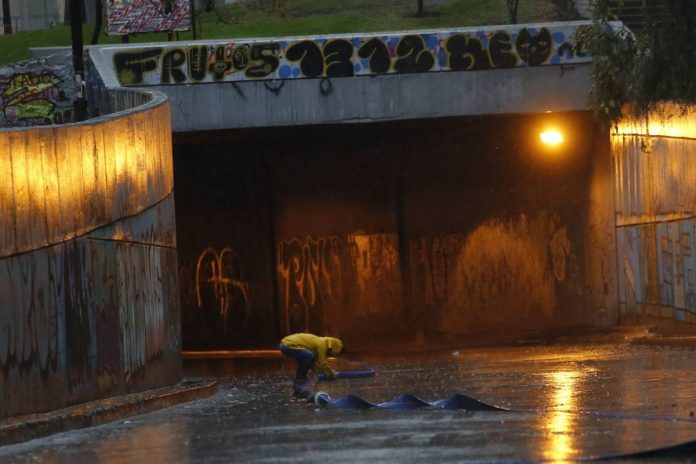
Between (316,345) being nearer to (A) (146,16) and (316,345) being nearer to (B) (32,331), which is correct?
(B) (32,331)

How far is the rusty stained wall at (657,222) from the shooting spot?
2225cm

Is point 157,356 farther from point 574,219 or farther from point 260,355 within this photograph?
point 574,219

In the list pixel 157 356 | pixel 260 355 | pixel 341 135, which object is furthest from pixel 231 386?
pixel 341 135

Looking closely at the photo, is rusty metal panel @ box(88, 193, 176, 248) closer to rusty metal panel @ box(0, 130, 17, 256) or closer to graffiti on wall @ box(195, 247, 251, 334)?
rusty metal panel @ box(0, 130, 17, 256)

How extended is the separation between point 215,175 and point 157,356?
560 inches

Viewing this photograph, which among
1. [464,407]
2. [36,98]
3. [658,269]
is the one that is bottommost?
[464,407]

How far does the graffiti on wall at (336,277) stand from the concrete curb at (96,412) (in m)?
13.1

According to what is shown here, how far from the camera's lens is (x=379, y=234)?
30.1m

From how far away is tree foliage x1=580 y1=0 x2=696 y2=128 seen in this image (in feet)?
61.7

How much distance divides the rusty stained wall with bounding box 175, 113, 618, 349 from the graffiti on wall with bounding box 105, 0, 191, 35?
8.94ft

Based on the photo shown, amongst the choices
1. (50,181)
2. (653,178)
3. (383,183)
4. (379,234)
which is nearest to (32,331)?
(50,181)

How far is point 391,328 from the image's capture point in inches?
1182

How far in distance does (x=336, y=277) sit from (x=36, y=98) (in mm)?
7327

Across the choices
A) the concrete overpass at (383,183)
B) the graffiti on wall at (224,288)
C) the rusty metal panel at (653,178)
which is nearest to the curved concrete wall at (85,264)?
the concrete overpass at (383,183)
